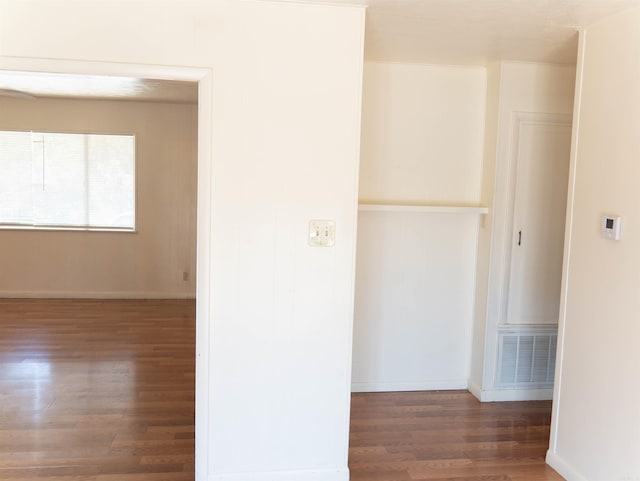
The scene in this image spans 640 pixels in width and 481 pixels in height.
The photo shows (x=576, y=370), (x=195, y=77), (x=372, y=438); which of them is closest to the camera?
(x=195, y=77)

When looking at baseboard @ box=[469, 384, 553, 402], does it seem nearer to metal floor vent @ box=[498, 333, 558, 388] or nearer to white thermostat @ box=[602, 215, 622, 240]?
metal floor vent @ box=[498, 333, 558, 388]

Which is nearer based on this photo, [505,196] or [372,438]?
[372,438]

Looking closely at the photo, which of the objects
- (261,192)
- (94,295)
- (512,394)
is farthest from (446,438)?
(94,295)

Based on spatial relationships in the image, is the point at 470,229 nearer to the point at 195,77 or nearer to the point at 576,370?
the point at 576,370

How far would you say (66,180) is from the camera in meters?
6.61

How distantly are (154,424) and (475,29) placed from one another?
9.34 feet

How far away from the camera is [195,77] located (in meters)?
2.39

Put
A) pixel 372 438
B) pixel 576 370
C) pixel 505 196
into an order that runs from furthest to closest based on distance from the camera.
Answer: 1. pixel 505 196
2. pixel 372 438
3. pixel 576 370

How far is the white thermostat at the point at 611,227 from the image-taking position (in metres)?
2.44

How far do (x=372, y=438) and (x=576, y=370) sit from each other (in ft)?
3.84

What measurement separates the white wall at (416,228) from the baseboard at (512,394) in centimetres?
26

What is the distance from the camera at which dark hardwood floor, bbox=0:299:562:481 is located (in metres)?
2.79

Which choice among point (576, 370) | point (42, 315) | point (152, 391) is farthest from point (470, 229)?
point (42, 315)

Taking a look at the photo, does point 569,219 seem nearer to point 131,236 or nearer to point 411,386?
point 411,386
